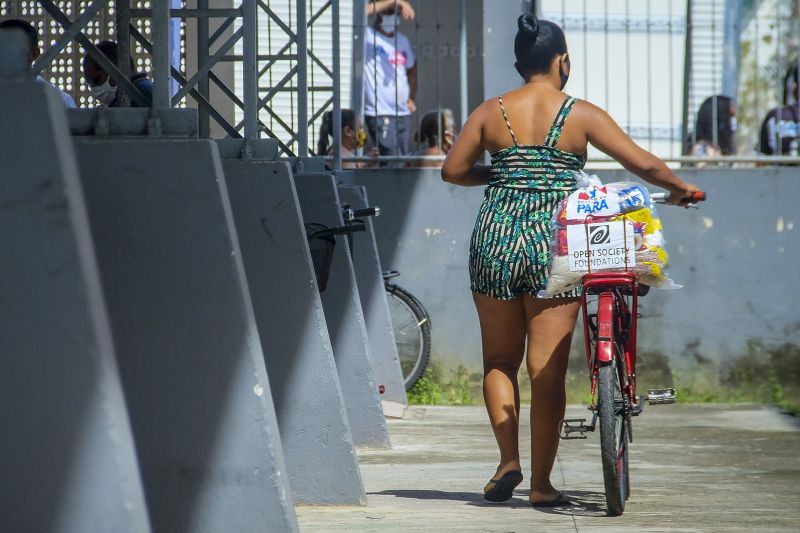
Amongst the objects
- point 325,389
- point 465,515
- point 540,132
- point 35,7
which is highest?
point 35,7

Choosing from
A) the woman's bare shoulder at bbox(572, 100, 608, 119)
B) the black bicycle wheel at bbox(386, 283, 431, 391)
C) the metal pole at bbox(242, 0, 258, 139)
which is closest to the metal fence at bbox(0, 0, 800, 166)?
the black bicycle wheel at bbox(386, 283, 431, 391)

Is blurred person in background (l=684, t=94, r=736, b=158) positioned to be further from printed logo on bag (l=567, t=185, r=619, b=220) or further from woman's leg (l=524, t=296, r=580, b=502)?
printed logo on bag (l=567, t=185, r=619, b=220)

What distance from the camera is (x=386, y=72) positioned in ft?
37.5

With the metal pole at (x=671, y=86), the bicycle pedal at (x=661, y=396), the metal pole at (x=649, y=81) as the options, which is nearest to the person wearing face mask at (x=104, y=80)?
the bicycle pedal at (x=661, y=396)

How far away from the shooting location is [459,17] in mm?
11016

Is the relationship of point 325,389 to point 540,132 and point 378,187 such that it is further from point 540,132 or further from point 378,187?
point 378,187

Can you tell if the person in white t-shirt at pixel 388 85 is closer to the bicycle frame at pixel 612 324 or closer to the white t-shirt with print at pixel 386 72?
the white t-shirt with print at pixel 386 72

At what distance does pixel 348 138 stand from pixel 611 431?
21.2 feet

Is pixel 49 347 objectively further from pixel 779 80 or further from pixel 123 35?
pixel 779 80

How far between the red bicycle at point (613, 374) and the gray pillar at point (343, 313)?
7.36 ft

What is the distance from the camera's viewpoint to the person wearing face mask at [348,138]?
1104 centimetres

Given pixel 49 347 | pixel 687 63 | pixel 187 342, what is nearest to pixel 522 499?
pixel 187 342

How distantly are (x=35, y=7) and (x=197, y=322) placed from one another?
789 centimetres

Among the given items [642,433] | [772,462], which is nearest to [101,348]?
[772,462]
